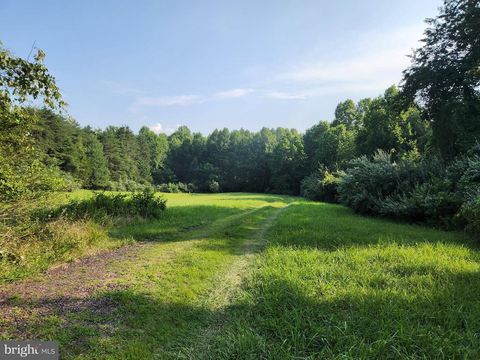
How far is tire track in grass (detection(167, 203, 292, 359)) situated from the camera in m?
3.59

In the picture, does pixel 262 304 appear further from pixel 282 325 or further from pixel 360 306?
pixel 360 306

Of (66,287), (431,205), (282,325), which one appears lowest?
(282,325)

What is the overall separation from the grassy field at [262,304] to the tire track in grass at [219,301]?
0.06 ft

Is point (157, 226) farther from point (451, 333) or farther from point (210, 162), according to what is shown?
point (210, 162)

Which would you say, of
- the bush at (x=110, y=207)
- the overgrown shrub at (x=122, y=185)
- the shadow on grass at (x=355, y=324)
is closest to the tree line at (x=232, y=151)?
the overgrown shrub at (x=122, y=185)

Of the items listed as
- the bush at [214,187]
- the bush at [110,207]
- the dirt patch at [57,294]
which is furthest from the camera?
the bush at [214,187]

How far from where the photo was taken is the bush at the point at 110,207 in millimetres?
9947

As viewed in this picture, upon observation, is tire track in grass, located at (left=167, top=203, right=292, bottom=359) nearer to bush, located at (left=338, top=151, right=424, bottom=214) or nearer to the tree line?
bush, located at (left=338, top=151, right=424, bottom=214)

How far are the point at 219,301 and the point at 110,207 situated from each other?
29.0 feet

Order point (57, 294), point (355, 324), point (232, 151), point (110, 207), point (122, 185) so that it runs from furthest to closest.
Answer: point (232, 151) → point (122, 185) → point (110, 207) → point (57, 294) → point (355, 324)

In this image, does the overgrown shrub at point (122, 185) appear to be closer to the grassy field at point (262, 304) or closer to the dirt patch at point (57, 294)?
the dirt patch at point (57, 294)

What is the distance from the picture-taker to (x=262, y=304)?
468 cm

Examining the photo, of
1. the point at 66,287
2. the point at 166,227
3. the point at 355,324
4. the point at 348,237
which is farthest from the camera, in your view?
the point at 166,227

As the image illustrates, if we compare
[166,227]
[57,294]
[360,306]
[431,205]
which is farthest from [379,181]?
[57,294]
